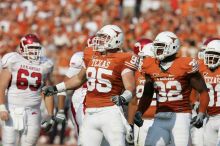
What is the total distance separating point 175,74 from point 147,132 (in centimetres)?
84

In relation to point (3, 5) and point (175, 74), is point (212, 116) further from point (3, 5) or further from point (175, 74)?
point (3, 5)

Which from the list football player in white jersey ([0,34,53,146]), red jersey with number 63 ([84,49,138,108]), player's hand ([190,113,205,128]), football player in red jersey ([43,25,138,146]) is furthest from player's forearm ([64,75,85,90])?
player's hand ([190,113,205,128])

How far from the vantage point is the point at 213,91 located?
29.3 feet

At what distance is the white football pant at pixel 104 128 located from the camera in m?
7.62

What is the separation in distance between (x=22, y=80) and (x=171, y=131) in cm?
203

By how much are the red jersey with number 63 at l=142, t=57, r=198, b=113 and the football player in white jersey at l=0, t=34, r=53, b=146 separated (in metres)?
1.60

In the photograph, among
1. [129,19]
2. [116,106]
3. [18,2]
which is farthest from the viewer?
[18,2]

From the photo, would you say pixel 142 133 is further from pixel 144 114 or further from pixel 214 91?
pixel 214 91

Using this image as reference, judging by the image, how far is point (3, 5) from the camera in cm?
1970

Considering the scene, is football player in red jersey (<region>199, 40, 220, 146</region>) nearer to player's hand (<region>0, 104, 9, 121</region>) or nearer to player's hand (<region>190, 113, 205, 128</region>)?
player's hand (<region>190, 113, 205, 128</region>)

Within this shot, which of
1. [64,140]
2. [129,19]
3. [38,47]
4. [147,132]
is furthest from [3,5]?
[147,132]

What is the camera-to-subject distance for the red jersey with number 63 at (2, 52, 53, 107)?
8.91 m

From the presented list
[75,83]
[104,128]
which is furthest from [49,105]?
[104,128]

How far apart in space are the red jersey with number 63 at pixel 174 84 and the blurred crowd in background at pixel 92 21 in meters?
7.36
